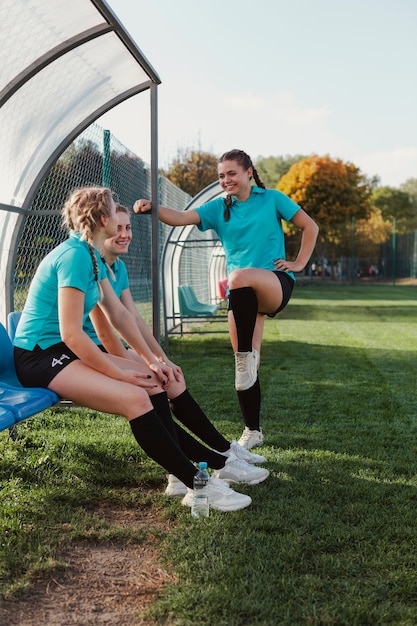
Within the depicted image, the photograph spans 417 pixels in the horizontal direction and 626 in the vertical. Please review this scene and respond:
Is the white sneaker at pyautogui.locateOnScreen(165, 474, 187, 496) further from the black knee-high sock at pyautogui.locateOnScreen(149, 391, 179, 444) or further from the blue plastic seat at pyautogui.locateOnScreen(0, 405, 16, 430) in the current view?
the blue plastic seat at pyautogui.locateOnScreen(0, 405, 16, 430)

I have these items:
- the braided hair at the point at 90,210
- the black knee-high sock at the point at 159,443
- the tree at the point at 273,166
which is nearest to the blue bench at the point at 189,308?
the braided hair at the point at 90,210

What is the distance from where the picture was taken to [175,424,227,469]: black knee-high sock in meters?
→ 3.60

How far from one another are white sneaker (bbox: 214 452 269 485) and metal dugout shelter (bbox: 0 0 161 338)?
3.66ft

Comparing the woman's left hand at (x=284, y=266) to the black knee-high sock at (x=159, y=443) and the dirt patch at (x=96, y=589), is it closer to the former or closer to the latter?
the black knee-high sock at (x=159, y=443)

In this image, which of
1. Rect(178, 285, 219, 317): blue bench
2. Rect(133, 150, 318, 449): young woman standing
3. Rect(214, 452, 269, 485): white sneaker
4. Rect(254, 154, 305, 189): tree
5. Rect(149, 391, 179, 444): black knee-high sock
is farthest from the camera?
Rect(254, 154, 305, 189): tree

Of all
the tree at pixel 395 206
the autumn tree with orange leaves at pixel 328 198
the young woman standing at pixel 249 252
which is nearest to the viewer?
the young woman standing at pixel 249 252

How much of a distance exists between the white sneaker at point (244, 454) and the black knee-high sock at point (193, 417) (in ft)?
0.38

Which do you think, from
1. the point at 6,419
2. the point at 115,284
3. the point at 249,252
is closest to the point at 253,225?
the point at 249,252

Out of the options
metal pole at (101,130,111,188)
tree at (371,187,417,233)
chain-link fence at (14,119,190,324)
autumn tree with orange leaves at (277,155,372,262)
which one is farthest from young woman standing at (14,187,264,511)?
tree at (371,187,417,233)

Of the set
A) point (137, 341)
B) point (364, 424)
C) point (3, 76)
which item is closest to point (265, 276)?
point (137, 341)

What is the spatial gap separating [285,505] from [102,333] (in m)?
1.25

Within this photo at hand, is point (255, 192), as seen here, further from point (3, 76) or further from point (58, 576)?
point (58, 576)

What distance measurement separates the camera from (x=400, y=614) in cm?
242

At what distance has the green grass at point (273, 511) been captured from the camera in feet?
8.25
